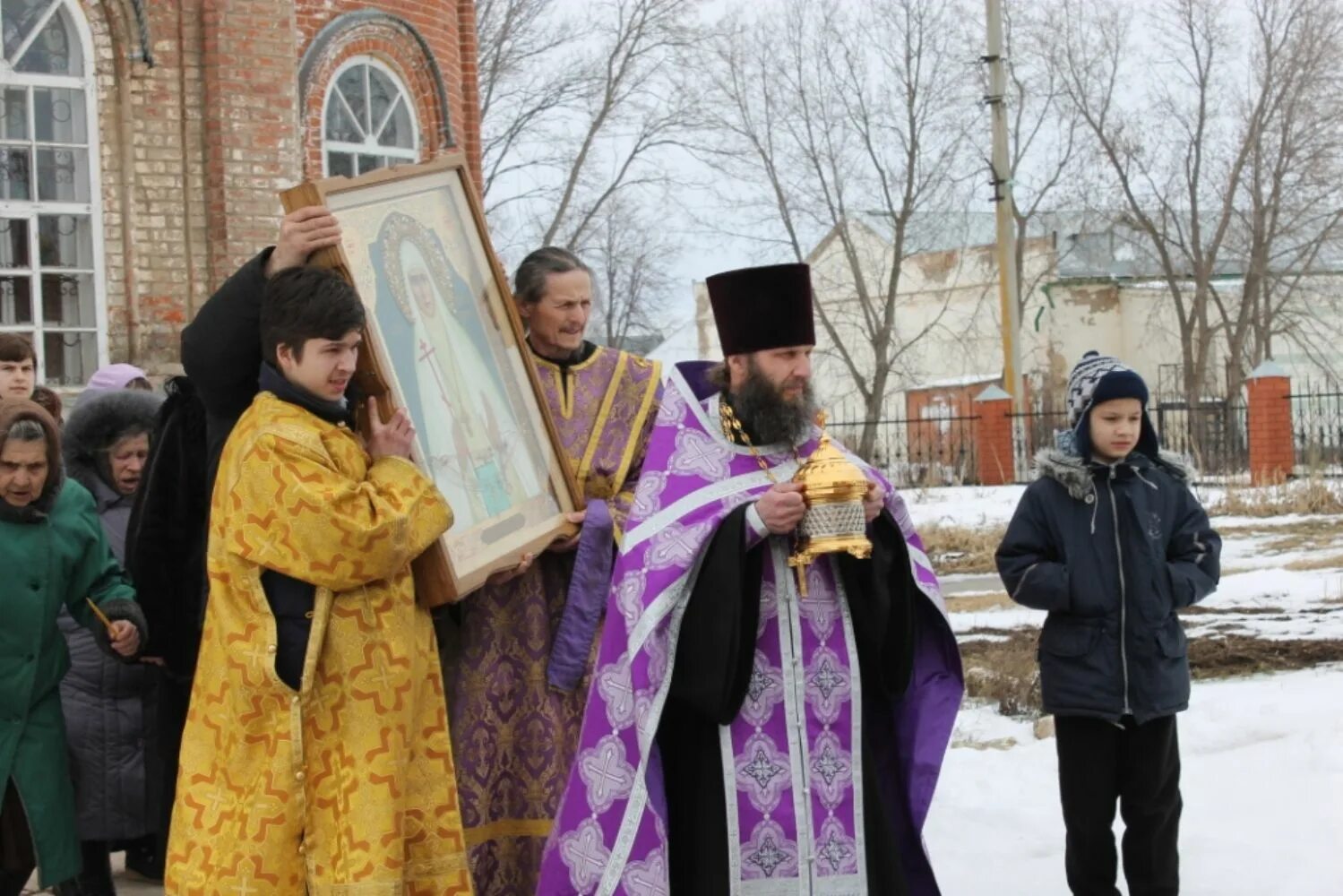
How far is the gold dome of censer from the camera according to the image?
148 inches

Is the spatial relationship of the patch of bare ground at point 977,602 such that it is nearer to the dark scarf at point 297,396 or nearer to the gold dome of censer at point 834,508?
the gold dome of censer at point 834,508

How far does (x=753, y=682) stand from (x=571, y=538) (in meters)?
0.77

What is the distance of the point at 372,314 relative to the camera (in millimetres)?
4117

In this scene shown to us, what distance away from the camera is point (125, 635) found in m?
4.60

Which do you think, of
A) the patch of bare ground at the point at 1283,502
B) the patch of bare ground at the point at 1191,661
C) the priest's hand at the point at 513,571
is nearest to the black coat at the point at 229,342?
the priest's hand at the point at 513,571

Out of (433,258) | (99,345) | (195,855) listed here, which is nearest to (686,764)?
(195,855)

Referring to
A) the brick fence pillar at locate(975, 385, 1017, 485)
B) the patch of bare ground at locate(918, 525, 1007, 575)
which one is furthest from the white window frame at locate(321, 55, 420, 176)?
the brick fence pillar at locate(975, 385, 1017, 485)

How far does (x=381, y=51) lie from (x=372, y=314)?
9835 mm

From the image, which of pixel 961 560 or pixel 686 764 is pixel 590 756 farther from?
pixel 961 560

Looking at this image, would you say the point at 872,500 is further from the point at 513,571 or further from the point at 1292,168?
the point at 1292,168

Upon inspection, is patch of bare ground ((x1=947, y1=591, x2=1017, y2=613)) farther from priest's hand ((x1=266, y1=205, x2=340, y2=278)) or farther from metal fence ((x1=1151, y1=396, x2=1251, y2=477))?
metal fence ((x1=1151, y1=396, x2=1251, y2=477))

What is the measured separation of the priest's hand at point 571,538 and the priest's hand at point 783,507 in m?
0.82

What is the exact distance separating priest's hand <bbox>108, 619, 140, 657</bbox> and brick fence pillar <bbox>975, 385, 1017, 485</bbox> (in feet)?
71.3

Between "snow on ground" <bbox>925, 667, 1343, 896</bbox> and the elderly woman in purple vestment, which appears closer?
the elderly woman in purple vestment
